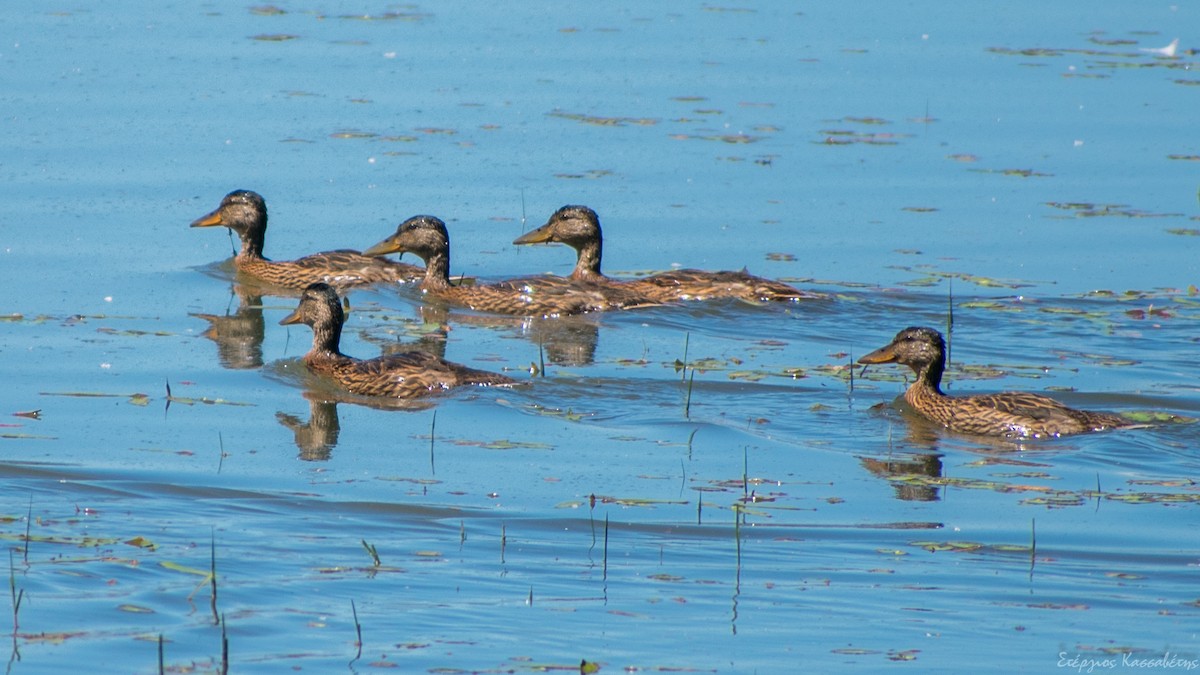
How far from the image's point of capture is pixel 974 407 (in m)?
11.3

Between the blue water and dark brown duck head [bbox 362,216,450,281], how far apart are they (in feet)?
1.57

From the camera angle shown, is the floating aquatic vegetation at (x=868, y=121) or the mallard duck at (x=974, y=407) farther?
the floating aquatic vegetation at (x=868, y=121)

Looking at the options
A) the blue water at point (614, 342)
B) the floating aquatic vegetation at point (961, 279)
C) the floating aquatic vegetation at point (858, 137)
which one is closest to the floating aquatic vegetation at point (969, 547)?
the blue water at point (614, 342)

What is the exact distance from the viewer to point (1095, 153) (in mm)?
18438

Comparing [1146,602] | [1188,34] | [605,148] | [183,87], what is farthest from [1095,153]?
[1146,602]

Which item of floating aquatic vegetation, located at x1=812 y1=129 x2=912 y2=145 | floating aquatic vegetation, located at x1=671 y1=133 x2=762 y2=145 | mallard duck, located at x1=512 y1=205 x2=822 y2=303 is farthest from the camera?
floating aquatic vegetation, located at x1=671 y1=133 x2=762 y2=145

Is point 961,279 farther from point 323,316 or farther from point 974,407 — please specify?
point 323,316

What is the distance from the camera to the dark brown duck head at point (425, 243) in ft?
48.6

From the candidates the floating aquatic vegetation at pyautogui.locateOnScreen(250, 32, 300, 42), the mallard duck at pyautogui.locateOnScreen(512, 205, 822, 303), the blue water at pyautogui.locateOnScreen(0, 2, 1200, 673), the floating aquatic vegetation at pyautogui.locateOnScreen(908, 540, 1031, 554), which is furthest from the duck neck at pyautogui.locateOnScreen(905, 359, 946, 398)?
the floating aquatic vegetation at pyautogui.locateOnScreen(250, 32, 300, 42)

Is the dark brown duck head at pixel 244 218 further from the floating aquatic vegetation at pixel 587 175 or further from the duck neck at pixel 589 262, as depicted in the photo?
the floating aquatic vegetation at pixel 587 175

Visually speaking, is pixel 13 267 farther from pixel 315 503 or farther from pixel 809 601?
pixel 809 601

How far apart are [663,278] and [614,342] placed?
102cm

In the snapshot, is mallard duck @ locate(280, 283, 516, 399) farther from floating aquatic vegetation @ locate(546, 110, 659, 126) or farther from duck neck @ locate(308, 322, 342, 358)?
floating aquatic vegetation @ locate(546, 110, 659, 126)

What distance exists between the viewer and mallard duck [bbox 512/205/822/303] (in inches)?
553
